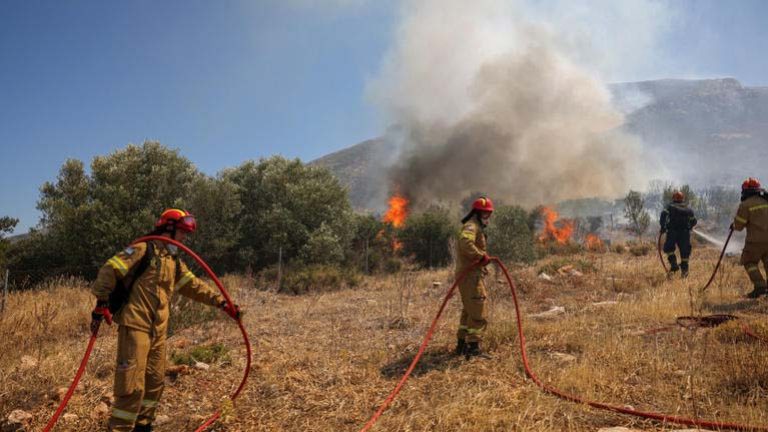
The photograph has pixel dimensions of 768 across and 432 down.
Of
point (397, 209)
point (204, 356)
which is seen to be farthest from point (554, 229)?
point (204, 356)

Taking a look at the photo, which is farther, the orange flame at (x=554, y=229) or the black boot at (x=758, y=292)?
the orange flame at (x=554, y=229)

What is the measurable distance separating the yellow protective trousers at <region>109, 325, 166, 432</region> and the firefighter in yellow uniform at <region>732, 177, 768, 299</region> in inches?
357

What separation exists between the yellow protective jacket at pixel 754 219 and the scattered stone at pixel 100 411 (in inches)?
385

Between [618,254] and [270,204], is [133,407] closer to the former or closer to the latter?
[270,204]

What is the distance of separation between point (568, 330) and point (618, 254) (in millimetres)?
13379

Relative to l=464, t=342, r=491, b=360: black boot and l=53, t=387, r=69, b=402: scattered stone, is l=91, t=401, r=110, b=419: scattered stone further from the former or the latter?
l=464, t=342, r=491, b=360: black boot

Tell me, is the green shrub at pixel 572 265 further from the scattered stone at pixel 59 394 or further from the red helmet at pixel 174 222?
the scattered stone at pixel 59 394

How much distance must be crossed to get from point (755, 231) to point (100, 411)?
392 inches

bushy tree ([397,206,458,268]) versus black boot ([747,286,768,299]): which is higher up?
bushy tree ([397,206,458,268])

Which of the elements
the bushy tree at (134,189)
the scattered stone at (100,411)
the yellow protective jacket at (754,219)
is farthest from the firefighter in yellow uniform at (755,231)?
the bushy tree at (134,189)

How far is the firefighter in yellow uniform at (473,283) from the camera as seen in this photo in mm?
5465

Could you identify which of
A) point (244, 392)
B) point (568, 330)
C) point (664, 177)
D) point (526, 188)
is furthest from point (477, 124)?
point (664, 177)

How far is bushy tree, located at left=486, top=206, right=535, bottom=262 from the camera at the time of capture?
1486 centimetres

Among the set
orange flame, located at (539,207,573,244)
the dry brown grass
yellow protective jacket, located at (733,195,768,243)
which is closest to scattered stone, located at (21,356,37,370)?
the dry brown grass
